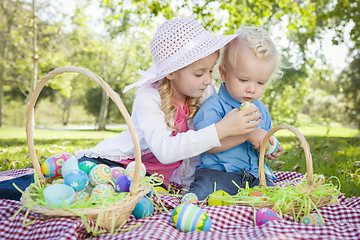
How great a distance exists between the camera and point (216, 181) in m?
2.39

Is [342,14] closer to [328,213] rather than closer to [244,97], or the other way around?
[244,97]

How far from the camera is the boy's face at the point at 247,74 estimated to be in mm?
2369

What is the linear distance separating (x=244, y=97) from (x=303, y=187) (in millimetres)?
819

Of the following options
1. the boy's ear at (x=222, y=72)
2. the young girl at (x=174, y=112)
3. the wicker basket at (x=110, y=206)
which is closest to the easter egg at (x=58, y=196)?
the wicker basket at (x=110, y=206)

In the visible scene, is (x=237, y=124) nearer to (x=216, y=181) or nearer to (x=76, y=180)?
(x=216, y=181)

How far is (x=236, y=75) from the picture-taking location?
96.6 inches

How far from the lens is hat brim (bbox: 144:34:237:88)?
2.31m

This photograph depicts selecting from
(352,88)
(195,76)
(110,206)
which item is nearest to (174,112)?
(195,76)

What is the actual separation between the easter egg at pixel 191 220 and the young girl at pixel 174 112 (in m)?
0.50

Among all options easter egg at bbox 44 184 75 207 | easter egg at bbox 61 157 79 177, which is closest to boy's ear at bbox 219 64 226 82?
A: easter egg at bbox 61 157 79 177

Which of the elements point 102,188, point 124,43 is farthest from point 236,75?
point 124,43

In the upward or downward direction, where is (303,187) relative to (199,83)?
downward

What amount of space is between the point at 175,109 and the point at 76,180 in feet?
3.37

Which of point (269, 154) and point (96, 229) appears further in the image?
point (269, 154)
